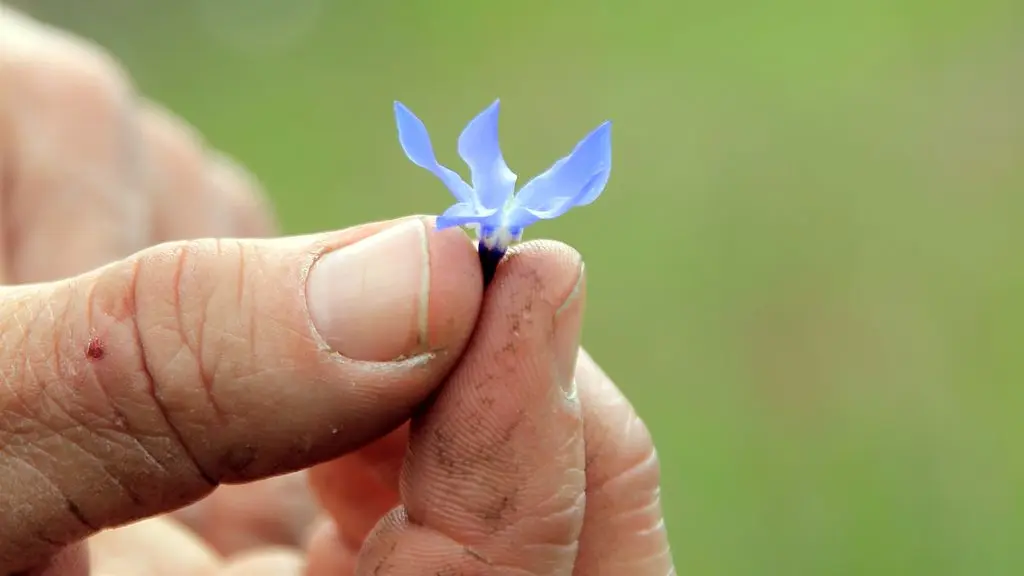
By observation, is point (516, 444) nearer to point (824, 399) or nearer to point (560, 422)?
point (560, 422)

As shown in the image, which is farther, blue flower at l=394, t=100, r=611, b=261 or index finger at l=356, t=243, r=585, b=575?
index finger at l=356, t=243, r=585, b=575

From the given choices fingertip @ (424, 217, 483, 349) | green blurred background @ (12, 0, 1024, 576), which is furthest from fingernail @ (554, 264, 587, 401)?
green blurred background @ (12, 0, 1024, 576)

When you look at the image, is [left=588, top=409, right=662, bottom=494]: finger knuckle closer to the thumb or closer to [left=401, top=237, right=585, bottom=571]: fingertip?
[left=401, top=237, right=585, bottom=571]: fingertip

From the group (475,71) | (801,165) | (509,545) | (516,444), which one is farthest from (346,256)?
(475,71)

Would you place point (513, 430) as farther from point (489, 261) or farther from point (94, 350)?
point (94, 350)

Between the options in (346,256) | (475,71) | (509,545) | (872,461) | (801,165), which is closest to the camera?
(346,256)

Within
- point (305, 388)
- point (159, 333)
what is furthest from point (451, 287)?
point (159, 333)
